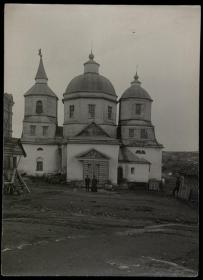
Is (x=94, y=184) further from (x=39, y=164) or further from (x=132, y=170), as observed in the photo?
(x=39, y=164)

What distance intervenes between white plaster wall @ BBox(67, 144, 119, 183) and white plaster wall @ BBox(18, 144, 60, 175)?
1.61 ft

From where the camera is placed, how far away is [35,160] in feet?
39.8

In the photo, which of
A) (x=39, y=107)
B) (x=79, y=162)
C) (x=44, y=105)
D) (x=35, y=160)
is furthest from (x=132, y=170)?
(x=39, y=107)

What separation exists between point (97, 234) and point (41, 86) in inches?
175

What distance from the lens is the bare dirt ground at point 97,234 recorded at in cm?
858

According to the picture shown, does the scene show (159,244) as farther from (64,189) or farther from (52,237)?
(64,189)

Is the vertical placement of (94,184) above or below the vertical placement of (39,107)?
below

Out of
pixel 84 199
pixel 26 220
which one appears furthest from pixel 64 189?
pixel 26 220

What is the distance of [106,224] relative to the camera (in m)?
10.5

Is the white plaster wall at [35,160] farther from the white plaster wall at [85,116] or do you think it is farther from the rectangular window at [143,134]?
the rectangular window at [143,134]

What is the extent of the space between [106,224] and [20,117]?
11.5ft

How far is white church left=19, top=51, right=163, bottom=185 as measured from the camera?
38.9 feet

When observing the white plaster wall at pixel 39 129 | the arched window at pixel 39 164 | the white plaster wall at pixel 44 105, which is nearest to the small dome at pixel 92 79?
the white plaster wall at pixel 44 105

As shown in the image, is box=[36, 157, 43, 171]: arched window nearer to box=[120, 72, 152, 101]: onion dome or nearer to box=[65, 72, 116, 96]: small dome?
box=[65, 72, 116, 96]: small dome
